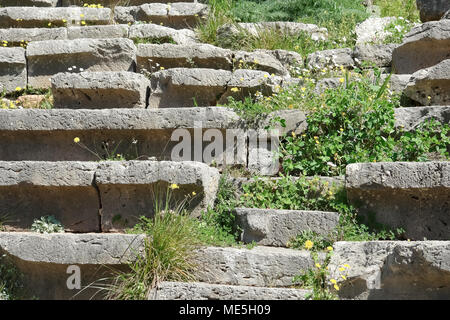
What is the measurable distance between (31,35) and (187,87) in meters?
2.58

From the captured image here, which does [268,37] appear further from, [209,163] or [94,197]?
[94,197]

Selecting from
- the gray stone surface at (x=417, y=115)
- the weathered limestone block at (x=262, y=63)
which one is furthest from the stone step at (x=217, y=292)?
the weathered limestone block at (x=262, y=63)

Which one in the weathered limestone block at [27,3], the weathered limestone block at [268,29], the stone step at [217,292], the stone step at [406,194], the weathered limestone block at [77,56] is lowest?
the stone step at [217,292]

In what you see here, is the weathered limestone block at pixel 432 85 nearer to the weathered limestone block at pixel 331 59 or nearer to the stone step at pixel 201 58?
the weathered limestone block at pixel 331 59

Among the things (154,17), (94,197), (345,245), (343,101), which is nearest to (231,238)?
(345,245)

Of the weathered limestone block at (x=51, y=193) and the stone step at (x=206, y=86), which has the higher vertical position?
the stone step at (x=206, y=86)

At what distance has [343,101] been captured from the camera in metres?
5.07

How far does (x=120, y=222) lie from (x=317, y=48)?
135 inches

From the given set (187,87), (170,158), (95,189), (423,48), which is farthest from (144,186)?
(423,48)

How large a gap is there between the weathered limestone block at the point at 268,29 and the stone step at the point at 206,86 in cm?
124

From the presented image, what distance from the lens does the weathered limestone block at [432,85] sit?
5254 millimetres

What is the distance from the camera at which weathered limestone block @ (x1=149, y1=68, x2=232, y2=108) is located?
18.6 ft

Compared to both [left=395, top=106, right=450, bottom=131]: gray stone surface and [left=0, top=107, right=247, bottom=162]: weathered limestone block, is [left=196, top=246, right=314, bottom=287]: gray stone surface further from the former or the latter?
[left=395, top=106, right=450, bottom=131]: gray stone surface

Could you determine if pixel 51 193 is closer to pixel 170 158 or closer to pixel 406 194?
pixel 170 158
